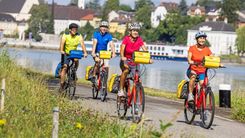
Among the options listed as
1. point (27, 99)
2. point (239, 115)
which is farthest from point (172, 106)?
point (27, 99)

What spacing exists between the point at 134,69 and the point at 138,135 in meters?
4.15

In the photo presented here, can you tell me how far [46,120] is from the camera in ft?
35.0

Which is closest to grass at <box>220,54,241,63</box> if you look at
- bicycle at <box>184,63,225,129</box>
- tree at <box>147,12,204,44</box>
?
tree at <box>147,12,204,44</box>

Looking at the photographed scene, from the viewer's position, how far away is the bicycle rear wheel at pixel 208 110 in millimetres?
13758

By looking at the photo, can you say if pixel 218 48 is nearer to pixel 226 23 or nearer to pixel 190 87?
pixel 226 23

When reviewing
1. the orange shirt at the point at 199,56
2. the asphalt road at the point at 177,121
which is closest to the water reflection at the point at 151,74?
the asphalt road at the point at 177,121

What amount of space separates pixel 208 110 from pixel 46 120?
4.21 metres

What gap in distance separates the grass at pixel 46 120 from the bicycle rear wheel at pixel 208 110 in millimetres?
2400

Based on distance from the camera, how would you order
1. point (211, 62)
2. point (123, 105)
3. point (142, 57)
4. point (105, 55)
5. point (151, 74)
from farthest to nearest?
1. point (151, 74)
2. point (105, 55)
3. point (123, 105)
4. point (211, 62)
5. point (142, 57)

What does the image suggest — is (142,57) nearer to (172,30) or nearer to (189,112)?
(189,112)

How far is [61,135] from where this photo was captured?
979cm

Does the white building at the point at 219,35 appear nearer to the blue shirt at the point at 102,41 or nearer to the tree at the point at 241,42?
the tree at the point at 241,42

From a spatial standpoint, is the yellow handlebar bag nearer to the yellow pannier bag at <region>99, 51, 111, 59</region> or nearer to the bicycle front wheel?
the bicycle front wheel

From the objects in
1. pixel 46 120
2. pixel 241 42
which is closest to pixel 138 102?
pixel 46 120
